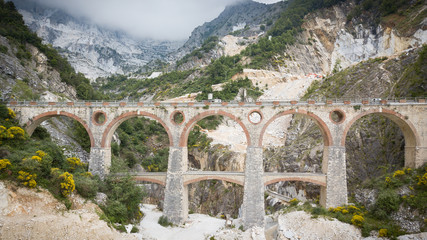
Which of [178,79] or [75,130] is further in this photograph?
[178,79]

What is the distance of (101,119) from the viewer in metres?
37.2

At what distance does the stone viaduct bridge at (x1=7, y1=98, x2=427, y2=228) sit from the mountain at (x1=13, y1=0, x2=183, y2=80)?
350ft

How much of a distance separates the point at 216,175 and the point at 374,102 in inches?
768

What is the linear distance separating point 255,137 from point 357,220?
1221 centimetres

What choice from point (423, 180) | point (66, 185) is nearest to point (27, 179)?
point (66, 185)

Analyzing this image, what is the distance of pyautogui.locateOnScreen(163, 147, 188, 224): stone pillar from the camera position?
1076 inches

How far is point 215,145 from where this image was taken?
41812 mm

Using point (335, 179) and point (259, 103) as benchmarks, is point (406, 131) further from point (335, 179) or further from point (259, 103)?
point (259, 103)

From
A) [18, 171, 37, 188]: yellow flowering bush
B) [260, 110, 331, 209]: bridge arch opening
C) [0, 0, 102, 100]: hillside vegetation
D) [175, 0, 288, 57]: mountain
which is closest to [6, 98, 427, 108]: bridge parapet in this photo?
[260, 110, 331, 209]: bridge arch opening

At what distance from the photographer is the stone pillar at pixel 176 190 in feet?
89.7

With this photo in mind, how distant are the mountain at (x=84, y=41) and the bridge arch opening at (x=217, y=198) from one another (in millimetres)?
107691

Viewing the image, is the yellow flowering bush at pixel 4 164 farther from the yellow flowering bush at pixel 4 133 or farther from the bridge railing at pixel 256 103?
the bridge railing at pixel 256 103

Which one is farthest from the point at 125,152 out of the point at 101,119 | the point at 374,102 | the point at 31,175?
the point at 374,102

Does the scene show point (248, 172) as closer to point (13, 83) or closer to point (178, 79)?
point (13, 83)
